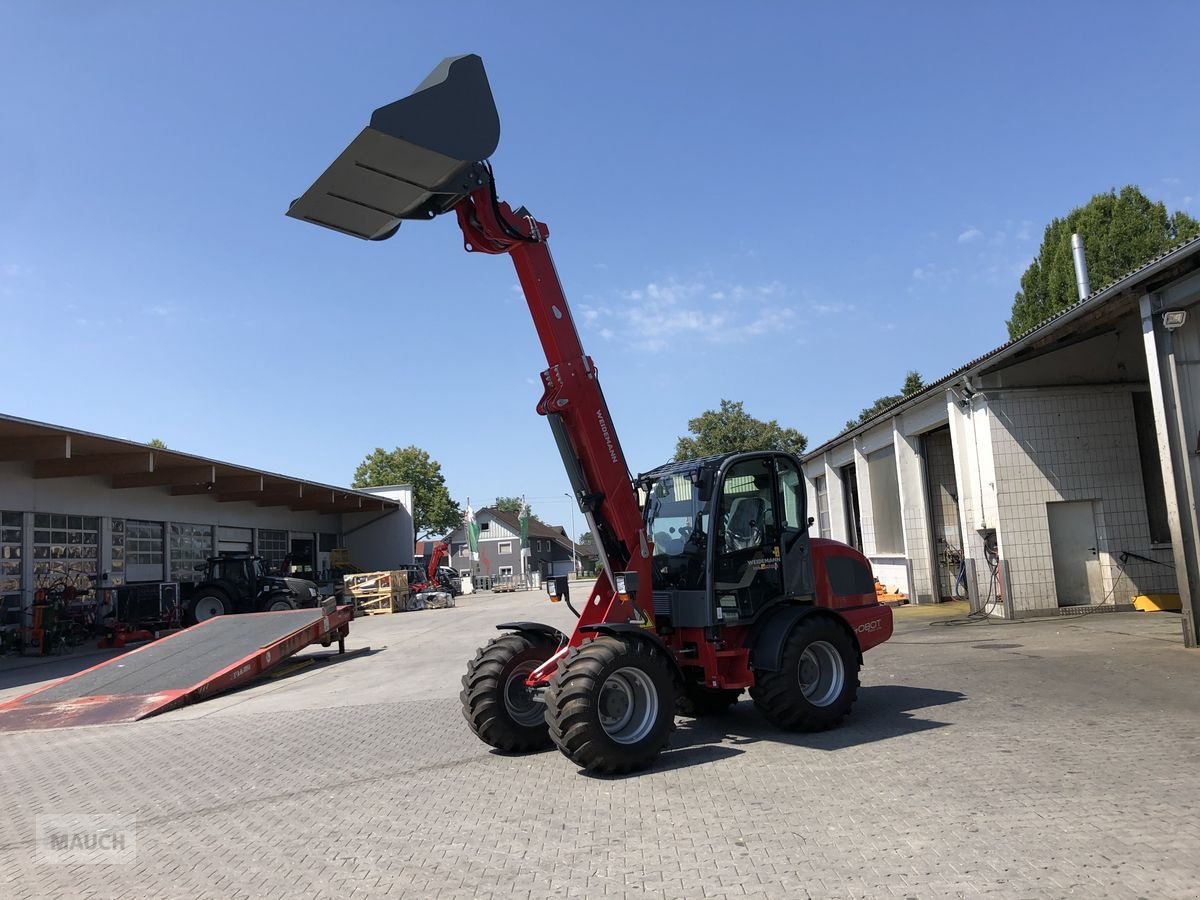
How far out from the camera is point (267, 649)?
45.4 ft

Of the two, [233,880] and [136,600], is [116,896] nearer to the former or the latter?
[233,880]

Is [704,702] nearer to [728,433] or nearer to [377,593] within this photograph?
[377,593]

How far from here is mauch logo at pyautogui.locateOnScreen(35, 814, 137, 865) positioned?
5.34 m

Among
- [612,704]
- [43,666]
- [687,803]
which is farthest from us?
[43,666]

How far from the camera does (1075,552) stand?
1684 cm

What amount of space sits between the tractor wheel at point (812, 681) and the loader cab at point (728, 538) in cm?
46

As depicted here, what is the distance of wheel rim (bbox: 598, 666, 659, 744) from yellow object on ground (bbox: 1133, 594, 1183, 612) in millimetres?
14009

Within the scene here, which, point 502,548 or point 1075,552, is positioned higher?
point 502,548

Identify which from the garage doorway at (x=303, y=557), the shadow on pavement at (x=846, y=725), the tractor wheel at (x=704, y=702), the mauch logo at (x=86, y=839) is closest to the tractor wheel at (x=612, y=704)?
the shadow on pavement at (x=846, y=725)

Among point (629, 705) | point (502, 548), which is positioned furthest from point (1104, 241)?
point (502, 548)

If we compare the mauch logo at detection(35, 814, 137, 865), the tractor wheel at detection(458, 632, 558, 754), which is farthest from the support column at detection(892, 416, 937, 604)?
the mauch logo at detection(35, 814, 137, 865)

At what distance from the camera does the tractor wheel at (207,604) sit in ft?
79.0

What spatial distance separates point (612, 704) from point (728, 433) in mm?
47544

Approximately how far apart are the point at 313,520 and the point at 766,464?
124 feet
